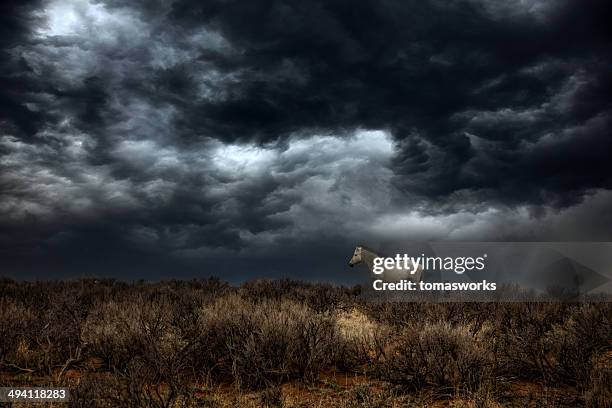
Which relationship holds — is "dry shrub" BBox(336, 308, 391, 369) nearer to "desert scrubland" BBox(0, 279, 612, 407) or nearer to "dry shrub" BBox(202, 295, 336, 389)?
"desert scrubland" BBox(0, 279, 612, 407)

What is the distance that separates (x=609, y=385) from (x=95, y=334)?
7.88 m

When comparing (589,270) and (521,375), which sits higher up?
(589,270)

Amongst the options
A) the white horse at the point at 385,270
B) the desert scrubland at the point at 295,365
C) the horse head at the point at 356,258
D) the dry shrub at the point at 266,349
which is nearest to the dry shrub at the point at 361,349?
the desert scrubland at the point at 295,365

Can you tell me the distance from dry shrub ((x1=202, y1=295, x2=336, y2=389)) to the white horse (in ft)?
34.3

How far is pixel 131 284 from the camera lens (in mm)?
19031

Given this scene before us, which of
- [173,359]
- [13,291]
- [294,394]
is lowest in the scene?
[294,394]

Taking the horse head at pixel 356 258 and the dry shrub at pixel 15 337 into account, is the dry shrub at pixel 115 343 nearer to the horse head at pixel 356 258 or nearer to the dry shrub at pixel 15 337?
the dry shrub at pixel 15 337

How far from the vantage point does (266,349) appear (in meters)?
6.54

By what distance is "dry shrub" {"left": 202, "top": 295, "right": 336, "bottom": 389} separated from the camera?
6.23m

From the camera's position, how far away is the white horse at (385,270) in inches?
691

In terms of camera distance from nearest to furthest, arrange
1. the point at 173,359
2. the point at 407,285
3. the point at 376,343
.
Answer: the point at 173,359 → the point at 376,343 → the point at 407,285

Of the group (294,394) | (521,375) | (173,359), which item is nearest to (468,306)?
(521,375)

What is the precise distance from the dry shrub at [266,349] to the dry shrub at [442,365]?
99 cm

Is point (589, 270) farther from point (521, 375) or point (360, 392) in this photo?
point (360, 392)
